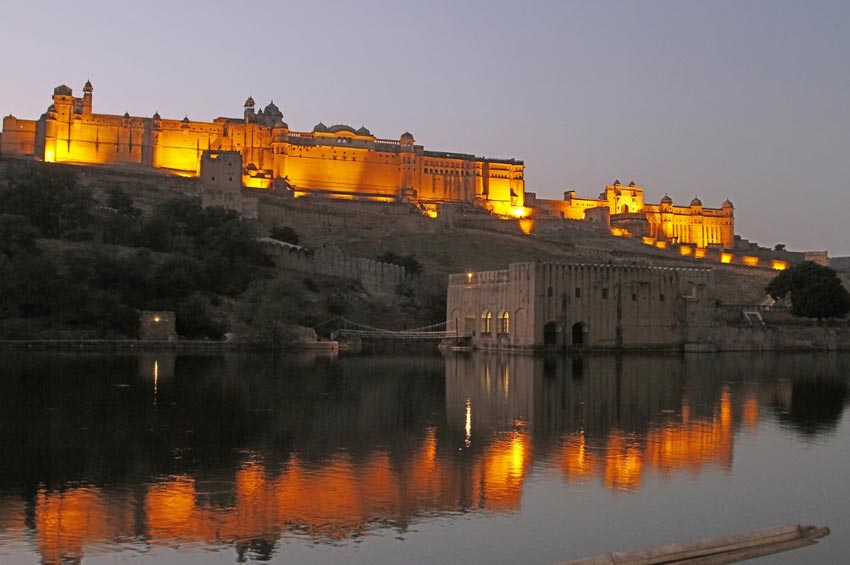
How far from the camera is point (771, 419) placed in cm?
1888

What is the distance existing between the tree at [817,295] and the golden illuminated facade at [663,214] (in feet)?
158

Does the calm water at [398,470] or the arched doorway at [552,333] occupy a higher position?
the arched doorway at [552,333]

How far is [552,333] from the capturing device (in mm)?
44781

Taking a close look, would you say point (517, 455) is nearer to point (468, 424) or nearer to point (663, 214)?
point (468, 424)

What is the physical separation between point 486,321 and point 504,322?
1804 mm

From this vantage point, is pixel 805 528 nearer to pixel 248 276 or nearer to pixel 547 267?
pixel 547 267

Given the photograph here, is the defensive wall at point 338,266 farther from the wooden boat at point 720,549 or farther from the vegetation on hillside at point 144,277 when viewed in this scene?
→ the wooden boat at point 720,549

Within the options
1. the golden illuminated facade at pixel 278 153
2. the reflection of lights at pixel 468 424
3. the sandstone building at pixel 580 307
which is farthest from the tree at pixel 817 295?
the golden illuminated facade at pixel 278 153

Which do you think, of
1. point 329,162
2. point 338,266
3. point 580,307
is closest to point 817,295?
point 580,307

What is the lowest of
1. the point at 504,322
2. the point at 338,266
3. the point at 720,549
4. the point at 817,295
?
the point at 720,549

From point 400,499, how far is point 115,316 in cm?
3617

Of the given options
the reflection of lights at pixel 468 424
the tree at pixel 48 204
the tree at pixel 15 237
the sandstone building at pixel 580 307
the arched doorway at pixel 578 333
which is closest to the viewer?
the reflection of lights at pixel 468 424

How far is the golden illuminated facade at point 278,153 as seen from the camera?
301 ft

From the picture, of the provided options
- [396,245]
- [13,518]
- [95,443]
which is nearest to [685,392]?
[95,443]
